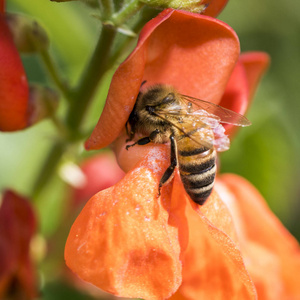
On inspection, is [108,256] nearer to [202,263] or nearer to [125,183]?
[125,183]

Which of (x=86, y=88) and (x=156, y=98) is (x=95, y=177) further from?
(x=156, y=98)

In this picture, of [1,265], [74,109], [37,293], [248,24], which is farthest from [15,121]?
[248,24]

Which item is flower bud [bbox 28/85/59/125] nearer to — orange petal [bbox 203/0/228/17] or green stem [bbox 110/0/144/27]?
green stem [bbox 110/0/144/27]

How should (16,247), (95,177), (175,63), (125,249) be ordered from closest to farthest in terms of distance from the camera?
(125,249) < (175,63) < (16,247) < (95,177)

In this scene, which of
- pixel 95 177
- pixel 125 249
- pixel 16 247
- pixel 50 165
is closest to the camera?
pixel 125 249

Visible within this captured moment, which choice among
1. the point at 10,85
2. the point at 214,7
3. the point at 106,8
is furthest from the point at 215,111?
the point at 10,85

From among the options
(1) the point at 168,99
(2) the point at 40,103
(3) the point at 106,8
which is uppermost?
(3) the point at 106,8

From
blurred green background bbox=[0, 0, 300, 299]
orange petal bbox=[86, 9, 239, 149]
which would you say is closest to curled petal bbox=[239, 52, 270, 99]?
orange petal bbox=[86, 9, 239, 149]

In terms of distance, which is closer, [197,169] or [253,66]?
[197,169]
